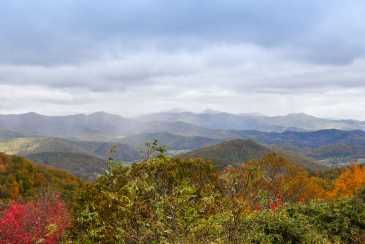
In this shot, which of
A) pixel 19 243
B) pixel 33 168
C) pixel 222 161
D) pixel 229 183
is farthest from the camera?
pixel 222 161

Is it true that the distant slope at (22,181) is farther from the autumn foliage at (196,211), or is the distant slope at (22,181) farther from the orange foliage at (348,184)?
the orange foliage at (348,184)

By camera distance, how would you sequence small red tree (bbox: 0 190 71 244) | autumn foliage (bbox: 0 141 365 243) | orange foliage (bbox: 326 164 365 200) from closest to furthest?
autumn foliage (bbox: 0 141 365 243), small red tree (bbox: 0 190 71 244), orange foliage (bbox: 326 164 365 200)

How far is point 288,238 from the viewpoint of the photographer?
799 cm

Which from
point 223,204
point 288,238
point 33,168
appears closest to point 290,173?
point 288,238

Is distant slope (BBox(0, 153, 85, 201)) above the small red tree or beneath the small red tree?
beneath

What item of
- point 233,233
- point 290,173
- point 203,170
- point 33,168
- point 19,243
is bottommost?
point 33,168

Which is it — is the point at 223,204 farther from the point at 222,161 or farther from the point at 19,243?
the point at 222,161

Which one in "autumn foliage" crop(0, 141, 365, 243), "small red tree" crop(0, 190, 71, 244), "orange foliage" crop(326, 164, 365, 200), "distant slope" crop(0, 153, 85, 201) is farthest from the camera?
"distant slope" crop(0, 153, 85, 201)

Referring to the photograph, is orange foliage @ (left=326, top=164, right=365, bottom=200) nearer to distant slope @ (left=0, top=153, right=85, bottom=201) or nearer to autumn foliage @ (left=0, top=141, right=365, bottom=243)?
autumn foliage @ (left=0, top=141, right=365, bottom=243)

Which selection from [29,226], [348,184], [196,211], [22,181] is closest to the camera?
[196,211]

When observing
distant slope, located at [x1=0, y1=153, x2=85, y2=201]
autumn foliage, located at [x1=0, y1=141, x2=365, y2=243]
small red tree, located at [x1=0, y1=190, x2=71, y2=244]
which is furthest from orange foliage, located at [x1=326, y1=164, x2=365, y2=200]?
distant slope, located at [x1=0, y1=153, x2=85, y2=201]

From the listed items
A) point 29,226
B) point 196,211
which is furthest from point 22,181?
point 196,211

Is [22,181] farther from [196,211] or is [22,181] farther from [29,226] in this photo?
[196,211]

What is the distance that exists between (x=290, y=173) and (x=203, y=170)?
10.8 metres
